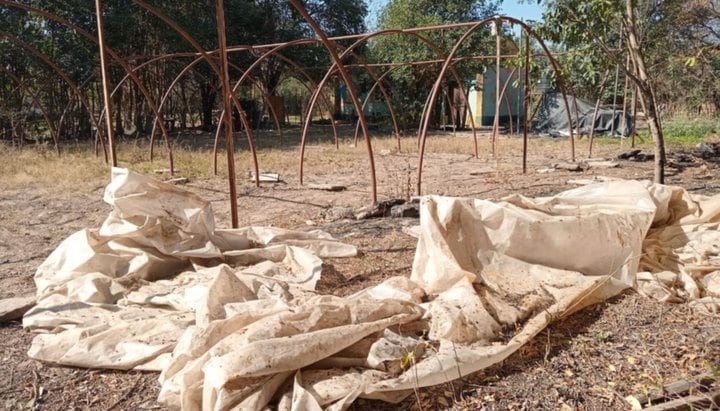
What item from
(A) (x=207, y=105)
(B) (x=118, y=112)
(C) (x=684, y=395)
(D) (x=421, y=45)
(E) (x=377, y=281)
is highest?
(D) (x=421, y=45)

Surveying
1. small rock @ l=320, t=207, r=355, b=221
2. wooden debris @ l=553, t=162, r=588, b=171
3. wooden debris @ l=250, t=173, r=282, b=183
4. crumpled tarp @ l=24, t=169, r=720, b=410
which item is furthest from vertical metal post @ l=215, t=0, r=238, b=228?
wooden debris @ l=553, t=162, r=588, b=171

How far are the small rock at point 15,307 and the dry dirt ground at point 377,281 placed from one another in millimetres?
70

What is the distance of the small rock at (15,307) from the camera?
3.29 meters

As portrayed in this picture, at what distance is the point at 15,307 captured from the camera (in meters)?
3.35

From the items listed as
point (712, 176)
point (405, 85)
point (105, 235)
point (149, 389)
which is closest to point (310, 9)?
point (405, 85)

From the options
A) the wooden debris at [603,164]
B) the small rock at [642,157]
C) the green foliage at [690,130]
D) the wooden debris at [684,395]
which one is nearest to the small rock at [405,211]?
the wooden debris at [684,395]

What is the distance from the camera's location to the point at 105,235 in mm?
3693

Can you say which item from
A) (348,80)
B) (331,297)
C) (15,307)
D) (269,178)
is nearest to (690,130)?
(269,178)

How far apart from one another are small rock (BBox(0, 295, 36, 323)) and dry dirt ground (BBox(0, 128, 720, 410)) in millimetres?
70

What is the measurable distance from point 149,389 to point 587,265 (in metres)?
2.64

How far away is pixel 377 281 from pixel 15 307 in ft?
7.85

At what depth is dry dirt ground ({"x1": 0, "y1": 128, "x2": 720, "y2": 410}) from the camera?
7.73 feet

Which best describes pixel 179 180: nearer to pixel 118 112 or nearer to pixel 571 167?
pixel 571 167

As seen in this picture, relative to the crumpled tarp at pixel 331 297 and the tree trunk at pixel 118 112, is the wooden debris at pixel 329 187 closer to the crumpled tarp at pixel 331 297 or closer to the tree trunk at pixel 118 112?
the crumpled tarp at pixel 331 297
